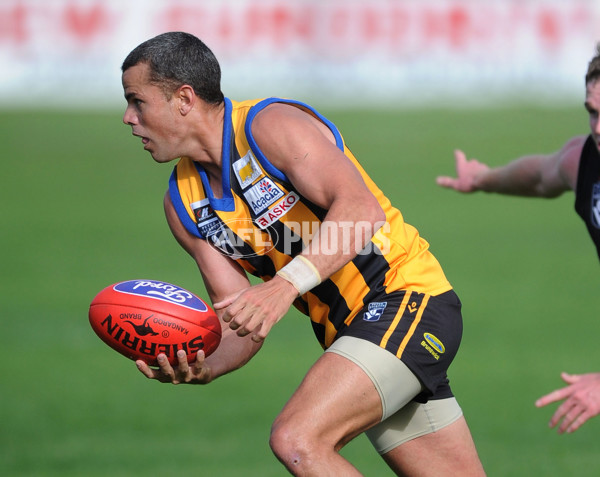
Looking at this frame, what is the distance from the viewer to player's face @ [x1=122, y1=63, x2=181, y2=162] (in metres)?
4.72

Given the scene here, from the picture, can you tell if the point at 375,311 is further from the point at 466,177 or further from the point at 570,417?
the point at 466,177

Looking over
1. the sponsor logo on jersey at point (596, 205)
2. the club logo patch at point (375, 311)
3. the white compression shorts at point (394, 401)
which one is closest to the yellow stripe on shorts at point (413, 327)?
the white compression shorts at point (394, 401)

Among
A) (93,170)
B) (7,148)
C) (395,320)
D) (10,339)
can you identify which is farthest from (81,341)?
(7,148)

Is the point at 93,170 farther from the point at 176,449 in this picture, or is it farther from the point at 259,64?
the point at 176,449

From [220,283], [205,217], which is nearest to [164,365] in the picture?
[220,283]

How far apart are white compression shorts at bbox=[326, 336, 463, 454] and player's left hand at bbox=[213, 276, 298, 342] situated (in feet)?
1.63

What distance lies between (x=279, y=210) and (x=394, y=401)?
1043mm

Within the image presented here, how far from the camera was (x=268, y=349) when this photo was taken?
1057cm

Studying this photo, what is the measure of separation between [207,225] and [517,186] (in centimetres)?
218

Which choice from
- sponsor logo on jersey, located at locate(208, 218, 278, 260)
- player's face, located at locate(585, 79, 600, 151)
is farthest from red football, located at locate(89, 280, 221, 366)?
player's face, located at locate(585, 79, 600, 151)

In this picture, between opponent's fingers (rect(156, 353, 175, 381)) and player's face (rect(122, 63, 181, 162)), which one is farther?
player's face (rect(122, 63, 181, 162))

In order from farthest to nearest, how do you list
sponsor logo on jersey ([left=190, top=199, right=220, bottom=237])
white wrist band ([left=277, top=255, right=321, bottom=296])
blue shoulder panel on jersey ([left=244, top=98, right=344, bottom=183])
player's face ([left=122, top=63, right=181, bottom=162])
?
sponsor logo on jersey ([left=190, top=199, right=220, bottom=237])
player's face ([left=122, top=63, right=181, bottom=162])
blue shoulder panel on jersey ([left=244, top=98, right=344, bottom=183])
white wrist band ([left=277, top=255, right=321, bottom=296])

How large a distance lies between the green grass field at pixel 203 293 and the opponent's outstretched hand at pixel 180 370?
2.27 metres

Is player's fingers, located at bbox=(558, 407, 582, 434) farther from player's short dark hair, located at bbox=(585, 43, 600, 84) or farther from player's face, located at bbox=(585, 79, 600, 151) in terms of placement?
player's short dark hair, located at bbox=(585, 43, 600, 84)
